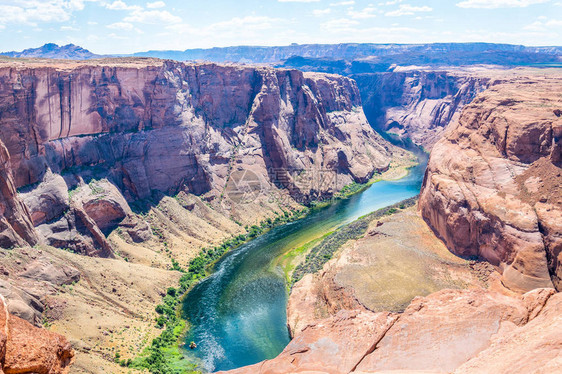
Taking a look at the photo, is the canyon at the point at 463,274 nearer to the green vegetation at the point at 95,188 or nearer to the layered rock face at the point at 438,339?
the layered rock face at the point at 438,339

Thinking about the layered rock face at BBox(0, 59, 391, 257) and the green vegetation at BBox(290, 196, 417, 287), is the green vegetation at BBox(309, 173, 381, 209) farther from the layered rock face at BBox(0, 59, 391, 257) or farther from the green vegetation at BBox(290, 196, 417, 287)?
the green vegetation at BBox(290, 196, 417, 287)

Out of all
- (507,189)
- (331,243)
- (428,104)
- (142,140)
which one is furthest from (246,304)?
(428,104)

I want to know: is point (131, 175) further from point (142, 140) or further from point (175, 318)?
point (175, 318)

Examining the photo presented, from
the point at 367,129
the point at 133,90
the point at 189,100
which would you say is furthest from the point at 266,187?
the point at 367,129

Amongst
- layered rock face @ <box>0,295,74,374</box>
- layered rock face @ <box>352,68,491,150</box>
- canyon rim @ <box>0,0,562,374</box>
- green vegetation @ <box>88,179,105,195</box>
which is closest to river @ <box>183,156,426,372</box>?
canyon rim @ <box>0,0,562,374</box>

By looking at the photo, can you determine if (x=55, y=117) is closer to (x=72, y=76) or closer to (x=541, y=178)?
(x=72, y=76)

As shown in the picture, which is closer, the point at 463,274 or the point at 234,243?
the point at 463,274

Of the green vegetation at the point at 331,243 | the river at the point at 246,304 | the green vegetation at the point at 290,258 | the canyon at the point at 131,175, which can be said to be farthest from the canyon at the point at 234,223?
the green vegetation at the point at 290,258
